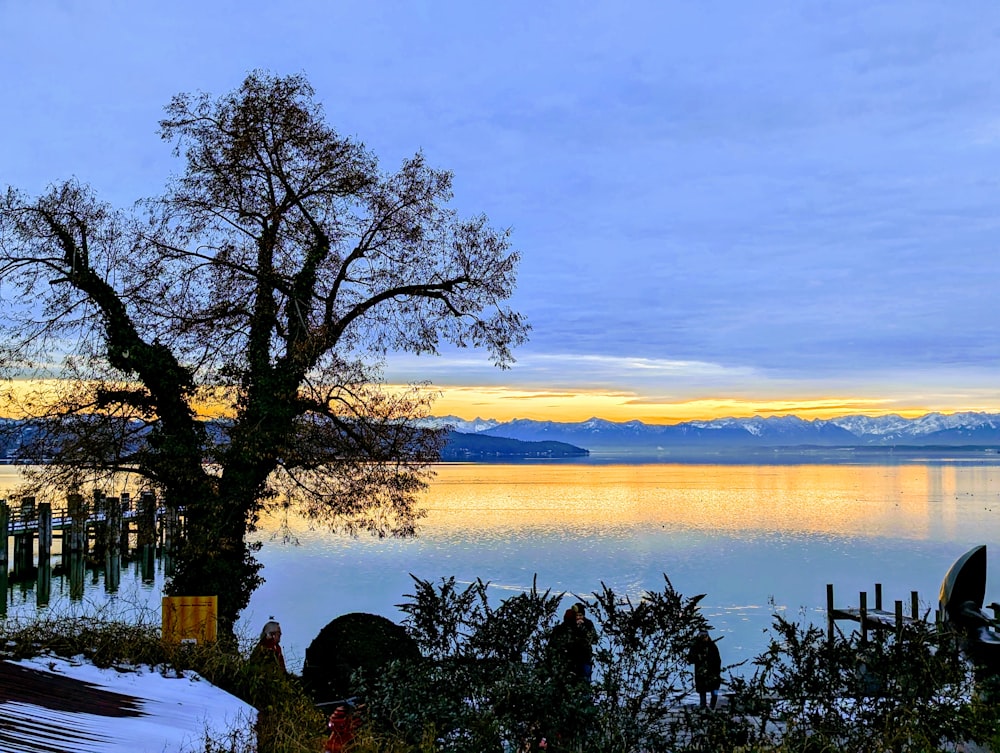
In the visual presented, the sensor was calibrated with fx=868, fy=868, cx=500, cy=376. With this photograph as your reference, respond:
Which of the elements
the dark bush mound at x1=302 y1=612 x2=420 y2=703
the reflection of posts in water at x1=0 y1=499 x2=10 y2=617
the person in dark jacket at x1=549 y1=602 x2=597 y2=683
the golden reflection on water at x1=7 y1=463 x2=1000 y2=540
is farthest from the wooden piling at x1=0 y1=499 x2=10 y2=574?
the person in dark jacket at x1=549 y1=602 x2=597 y2=683

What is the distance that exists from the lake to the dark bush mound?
4216 mm

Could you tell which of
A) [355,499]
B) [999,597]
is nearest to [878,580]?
→ [999,597]

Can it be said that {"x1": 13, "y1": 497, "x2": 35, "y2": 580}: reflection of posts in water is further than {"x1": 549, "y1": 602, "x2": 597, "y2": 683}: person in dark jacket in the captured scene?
Yes

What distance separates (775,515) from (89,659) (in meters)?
97.8

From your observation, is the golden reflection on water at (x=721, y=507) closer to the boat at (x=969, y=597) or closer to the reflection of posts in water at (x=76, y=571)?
the reflection of posts in water at (x=76, y=571)

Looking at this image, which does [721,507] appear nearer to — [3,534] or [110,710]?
[3,534]

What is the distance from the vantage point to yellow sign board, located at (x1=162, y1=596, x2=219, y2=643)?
13531 mm

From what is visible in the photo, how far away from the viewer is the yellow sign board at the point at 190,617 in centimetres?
1353

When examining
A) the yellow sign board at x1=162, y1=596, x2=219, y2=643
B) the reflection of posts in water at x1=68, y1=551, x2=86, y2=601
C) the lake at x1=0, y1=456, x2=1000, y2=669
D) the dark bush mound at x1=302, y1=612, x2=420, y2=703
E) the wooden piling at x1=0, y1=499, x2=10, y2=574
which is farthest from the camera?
the lake at x1=0, y1=456, x2=1000, y2=669

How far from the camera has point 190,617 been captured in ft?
50.9

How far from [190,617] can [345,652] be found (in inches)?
114

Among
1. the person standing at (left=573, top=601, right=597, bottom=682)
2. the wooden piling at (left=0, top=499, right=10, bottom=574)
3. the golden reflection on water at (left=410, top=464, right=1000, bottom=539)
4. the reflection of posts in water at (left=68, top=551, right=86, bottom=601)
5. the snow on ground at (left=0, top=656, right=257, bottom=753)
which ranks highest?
the person standing at (left=573, top=601, right=597, bottom=682)

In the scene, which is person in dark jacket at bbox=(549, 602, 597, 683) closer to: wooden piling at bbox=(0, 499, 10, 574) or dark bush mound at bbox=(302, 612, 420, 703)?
dark bush mound at bbox=(302, 612, 420, 703)

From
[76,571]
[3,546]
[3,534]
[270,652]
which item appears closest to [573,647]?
[270,652]
